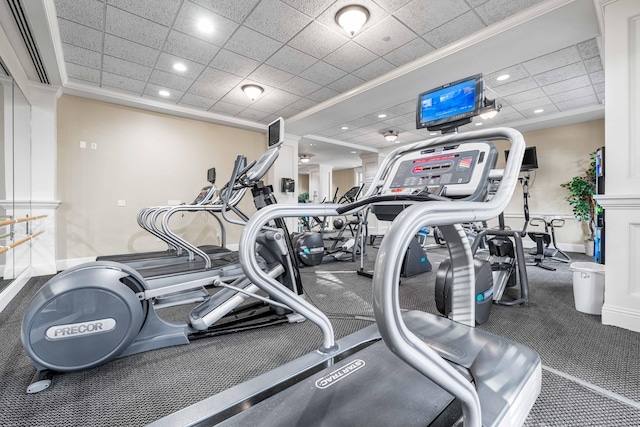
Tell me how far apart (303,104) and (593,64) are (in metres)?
4.29

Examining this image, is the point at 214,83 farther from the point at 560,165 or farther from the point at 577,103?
the point at 560,165

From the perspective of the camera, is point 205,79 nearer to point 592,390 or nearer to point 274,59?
point 274,59

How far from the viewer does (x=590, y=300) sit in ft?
8.02

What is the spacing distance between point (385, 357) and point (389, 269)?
38.3 inches

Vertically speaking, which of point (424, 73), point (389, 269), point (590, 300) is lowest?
point (590, 300)

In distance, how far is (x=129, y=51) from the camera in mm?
3574

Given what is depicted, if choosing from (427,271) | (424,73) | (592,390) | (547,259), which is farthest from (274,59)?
(547,259)

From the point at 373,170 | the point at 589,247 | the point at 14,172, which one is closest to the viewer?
the point at 14,172

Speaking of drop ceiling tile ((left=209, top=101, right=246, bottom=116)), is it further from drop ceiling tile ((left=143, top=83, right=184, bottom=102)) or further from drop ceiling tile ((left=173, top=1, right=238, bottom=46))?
drop ceiling tile ((left=173, top=1, right=238, bottom=46))

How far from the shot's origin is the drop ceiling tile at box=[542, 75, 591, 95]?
4.34 meters

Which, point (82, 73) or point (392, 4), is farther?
point (82, 73)

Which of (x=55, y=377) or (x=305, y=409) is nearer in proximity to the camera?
(x=305, y=409)

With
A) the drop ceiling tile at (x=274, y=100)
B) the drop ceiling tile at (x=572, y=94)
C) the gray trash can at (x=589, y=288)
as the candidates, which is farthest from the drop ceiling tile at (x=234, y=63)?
the drop ceiling tile at (x=572, y=94)

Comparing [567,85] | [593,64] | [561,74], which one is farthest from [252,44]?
[567,85]
